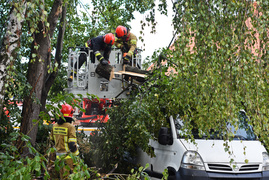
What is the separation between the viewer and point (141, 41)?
432 centimetres

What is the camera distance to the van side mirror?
219 inches

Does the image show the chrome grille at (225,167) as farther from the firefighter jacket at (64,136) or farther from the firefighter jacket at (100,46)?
the firefighter jacket at (100,46)

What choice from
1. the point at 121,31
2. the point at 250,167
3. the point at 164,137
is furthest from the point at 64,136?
the point at 121,31

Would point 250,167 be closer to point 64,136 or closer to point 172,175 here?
point 172,175

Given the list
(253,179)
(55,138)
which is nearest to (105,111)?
(55,138)

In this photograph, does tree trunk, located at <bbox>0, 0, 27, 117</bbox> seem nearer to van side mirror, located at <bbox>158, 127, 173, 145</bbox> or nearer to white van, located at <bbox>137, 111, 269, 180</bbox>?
white van, located at <bbox>137, 111, 269, 180</bbox>

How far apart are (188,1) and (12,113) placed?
340 centimetres

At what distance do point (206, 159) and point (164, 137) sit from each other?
2.54 ft

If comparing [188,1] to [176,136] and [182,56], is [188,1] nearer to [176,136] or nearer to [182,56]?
[182,56]

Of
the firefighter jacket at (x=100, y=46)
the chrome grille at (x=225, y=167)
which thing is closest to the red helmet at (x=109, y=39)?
the firefighter jacket at (x=100, y=46)

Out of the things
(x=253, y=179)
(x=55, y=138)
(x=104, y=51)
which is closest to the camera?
(x=253, y=179)

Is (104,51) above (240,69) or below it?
above

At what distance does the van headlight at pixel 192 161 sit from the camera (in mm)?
5250

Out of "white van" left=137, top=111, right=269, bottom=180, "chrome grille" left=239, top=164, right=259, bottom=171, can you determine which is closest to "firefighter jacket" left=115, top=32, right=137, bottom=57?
"white van" left=137, top=111, right=269, bottom=180
